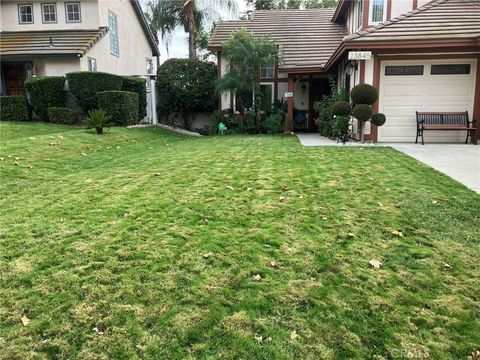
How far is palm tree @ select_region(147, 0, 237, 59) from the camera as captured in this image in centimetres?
2366

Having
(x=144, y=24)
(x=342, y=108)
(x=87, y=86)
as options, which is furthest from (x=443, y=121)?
(x=144, y=24)

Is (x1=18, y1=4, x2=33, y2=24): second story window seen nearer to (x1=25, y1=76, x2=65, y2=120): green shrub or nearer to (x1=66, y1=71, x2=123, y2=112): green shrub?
(x1=25, y1=76, x2=65, y2=120): green shrub

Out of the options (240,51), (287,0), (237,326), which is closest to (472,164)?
(237,326)

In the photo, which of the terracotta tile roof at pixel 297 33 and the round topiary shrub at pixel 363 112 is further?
the terracotta tile roof at pixel 297 33

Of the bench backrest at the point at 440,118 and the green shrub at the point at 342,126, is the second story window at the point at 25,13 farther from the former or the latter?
the bench backrest at the point at 440,118

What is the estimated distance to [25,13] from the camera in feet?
62.3

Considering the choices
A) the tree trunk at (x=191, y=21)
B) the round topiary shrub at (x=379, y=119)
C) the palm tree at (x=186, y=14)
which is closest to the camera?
the round topiary shrub at (x=379, y=119)

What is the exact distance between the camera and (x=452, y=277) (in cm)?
308

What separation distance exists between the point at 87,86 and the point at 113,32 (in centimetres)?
647

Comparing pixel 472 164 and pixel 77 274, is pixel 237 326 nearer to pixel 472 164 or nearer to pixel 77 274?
pixel 77 274

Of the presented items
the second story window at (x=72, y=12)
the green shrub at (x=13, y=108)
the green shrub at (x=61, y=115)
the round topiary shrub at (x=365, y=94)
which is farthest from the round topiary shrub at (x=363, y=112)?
the second story window at (x=72, y=12)

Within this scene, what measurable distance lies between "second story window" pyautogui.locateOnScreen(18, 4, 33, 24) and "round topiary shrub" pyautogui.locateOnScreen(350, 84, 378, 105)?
1630 centimetres

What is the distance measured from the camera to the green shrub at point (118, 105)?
1470 centimetres

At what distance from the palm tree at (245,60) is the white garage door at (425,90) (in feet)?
16.2
